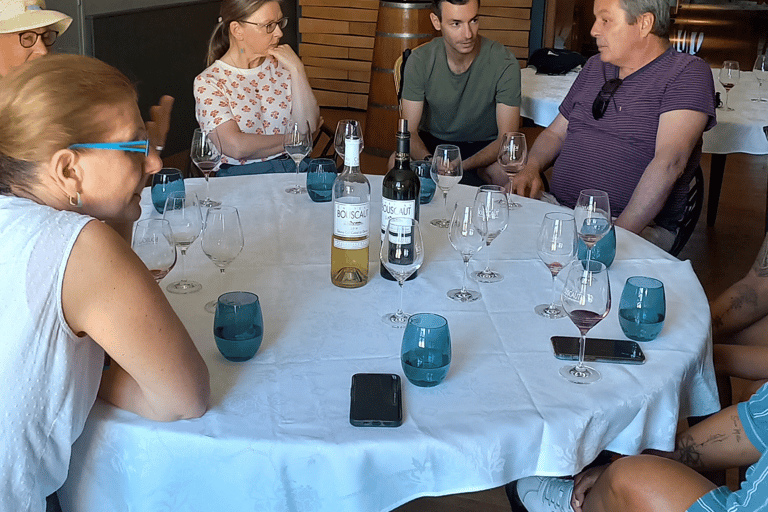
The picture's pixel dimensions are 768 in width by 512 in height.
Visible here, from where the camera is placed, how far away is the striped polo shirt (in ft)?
8.44

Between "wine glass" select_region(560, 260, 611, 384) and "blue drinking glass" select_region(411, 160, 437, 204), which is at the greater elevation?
"wine glass" select_region(560, 260, 611, 384)

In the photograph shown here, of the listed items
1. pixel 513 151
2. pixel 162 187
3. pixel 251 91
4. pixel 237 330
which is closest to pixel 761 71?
pixel 513 151

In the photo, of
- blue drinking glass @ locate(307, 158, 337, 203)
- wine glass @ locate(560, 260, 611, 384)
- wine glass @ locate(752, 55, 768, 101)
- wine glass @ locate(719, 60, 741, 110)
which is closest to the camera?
wine glass @ locate(560, 260, 611, 384)

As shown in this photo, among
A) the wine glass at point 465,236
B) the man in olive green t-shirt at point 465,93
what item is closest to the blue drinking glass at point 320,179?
the wine glass at point 465,236

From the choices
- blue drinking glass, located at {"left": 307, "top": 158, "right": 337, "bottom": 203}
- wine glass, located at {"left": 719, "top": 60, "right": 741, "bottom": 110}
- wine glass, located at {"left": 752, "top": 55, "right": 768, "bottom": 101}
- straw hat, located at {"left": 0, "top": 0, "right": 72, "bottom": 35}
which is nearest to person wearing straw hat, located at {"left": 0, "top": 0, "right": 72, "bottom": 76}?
straw hat, located at {"left": 0, "top": 0, "right": 72, "bottom": 35}

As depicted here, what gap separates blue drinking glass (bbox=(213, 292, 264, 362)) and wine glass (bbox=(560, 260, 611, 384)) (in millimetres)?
521

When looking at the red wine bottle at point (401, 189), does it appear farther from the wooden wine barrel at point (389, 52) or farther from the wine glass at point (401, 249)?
the wooden wine barrel at point (389, 52)

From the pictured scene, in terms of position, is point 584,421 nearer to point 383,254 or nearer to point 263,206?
point 383,254

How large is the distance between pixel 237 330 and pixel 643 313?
733mm

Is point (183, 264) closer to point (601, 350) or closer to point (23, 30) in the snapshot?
point (601, 350)

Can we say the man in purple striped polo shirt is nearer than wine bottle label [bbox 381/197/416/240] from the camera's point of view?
No

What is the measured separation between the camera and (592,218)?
1.79 m

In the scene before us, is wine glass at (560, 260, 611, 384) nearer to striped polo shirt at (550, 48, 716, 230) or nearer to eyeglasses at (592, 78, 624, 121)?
striped polo shirt at (550, 48, 716, 230)

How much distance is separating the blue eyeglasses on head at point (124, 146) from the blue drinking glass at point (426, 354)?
500 millimetres
